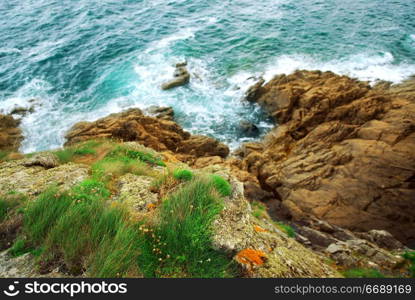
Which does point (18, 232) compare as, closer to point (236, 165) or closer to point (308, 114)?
point (236, 165)

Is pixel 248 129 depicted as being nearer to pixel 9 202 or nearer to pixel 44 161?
pixel 44 161

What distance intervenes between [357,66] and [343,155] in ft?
44.8

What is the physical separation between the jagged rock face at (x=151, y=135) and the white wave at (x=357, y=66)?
10471 millimetres

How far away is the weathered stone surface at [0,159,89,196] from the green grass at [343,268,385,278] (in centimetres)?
809

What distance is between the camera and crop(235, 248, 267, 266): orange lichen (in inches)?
220

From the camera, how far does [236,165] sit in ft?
54.6

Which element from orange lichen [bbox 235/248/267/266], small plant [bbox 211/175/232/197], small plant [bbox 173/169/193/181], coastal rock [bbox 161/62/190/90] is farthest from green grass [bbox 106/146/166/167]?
coastal rock [bbox 161/62/190/90]

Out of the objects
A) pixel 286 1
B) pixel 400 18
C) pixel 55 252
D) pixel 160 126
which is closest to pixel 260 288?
pixel 55 252

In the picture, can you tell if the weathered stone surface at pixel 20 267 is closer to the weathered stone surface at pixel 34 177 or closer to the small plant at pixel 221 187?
the weathered stone surface at pixel 34 177

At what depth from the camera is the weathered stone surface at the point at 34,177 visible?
7.91 m

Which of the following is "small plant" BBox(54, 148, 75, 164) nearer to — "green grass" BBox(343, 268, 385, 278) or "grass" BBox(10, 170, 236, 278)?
"grass" BBox(10, 170, 236, 278)

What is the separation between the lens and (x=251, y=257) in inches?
226

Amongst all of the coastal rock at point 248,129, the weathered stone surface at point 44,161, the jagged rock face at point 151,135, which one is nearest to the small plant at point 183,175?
the weathered stone surface at point 44,161

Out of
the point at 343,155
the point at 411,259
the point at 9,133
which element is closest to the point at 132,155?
the point at 411,259
